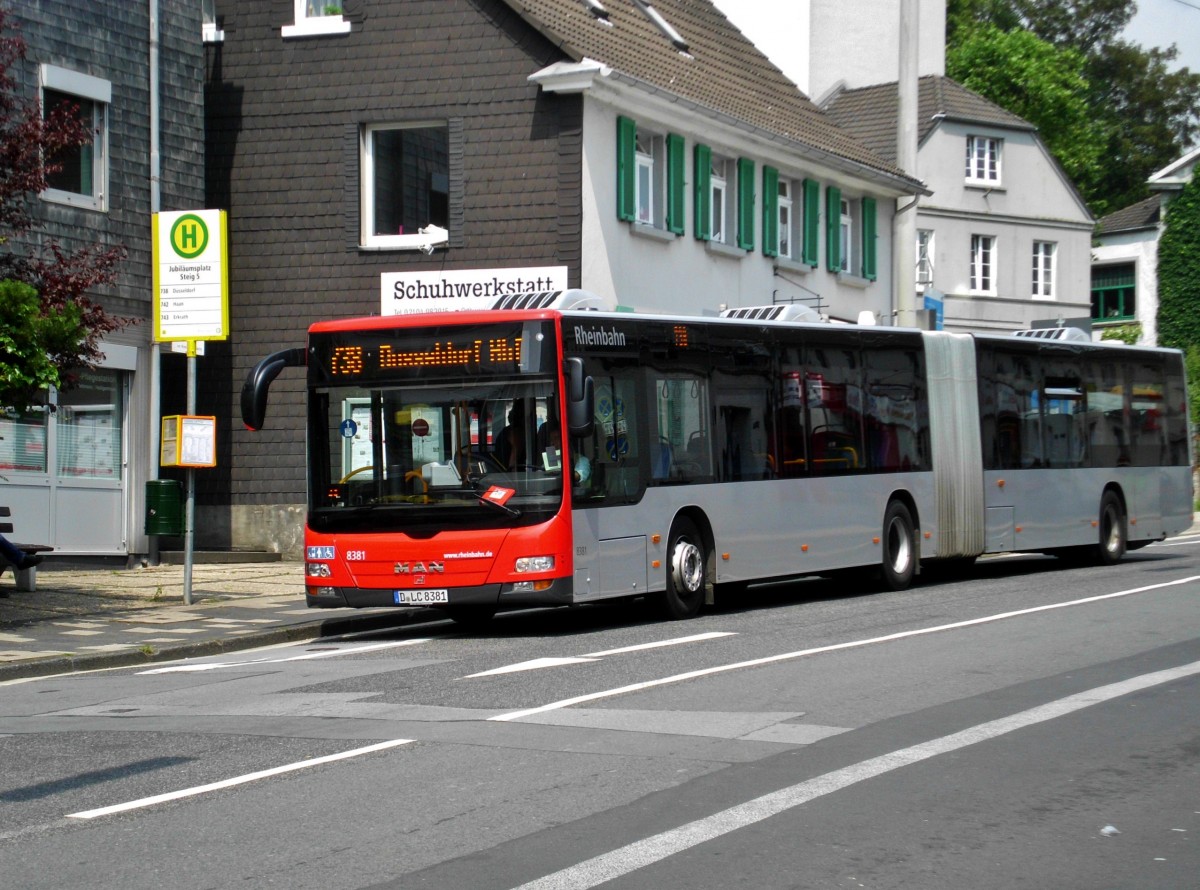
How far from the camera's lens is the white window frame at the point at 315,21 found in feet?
86.0

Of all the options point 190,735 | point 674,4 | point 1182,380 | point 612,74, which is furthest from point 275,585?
point 674,4

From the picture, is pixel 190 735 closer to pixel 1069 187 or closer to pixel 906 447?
pixel 906 447

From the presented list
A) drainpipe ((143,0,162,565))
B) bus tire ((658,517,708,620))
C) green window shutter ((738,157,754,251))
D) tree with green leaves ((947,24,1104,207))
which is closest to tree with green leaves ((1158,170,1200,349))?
tree with green leaves ((947,24,1104,207))

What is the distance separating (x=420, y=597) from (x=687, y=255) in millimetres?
14641

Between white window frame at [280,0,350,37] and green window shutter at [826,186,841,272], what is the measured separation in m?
11.0

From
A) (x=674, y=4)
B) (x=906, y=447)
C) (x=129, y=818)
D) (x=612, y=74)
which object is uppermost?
→ (x=674, y=4)

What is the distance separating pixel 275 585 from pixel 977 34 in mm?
45519

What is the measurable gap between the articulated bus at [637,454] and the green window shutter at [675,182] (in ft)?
24.0

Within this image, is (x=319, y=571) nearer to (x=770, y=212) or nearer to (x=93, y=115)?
(x=93, y=115)

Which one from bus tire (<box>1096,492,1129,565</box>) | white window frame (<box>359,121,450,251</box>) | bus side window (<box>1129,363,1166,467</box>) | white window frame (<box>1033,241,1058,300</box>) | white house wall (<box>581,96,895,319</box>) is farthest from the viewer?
white window frame (<box>1033,241,1058,300</box>)

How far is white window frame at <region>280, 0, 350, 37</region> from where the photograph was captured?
86.0 ft

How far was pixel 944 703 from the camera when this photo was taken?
9.94m

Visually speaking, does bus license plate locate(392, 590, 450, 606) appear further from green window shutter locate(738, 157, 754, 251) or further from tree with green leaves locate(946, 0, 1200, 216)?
tree with green leaves locate(946, 0, 1200, 216)

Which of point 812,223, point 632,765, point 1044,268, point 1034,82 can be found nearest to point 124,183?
point 812,223
